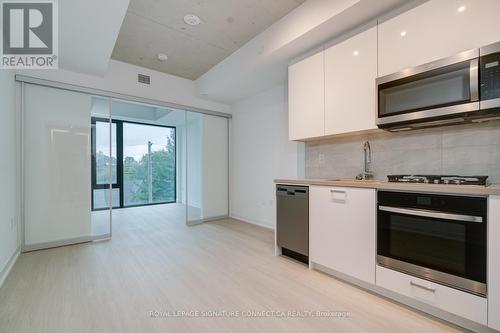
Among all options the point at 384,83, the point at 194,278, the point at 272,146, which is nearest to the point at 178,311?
the point at 194,278

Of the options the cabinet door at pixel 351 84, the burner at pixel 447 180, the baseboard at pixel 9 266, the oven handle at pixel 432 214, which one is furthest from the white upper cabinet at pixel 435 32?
the baseboard at pixel 9 266

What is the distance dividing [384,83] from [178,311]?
2562 millimetres

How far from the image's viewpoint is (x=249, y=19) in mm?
2762

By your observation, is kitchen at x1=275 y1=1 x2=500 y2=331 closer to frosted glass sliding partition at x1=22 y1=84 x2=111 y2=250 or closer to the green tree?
frosted glass sliding partition at x1=22 y1=84 x2=111 y2=250

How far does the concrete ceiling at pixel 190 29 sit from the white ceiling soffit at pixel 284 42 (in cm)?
15

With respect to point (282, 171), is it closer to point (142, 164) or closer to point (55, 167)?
point (55, 167)

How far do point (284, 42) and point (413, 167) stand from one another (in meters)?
1.93

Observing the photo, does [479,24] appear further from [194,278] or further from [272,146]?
[194,278]

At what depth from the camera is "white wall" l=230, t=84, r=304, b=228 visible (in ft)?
12.3

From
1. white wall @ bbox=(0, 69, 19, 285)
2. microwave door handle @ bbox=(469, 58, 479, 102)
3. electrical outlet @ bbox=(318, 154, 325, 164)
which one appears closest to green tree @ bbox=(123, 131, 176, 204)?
white wall @ bbox=(0, 69, 19, 285)

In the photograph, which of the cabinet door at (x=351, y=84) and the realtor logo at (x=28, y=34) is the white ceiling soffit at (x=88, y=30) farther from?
the cabinet door at (x=351, y=84)

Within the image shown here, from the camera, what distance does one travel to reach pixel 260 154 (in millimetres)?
4281

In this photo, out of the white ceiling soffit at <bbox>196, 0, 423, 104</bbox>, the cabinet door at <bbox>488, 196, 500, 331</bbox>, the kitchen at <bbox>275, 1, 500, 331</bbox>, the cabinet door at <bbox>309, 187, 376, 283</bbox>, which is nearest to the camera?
the cabinet door at <bbox>488, 196, 500, 331</bbox>

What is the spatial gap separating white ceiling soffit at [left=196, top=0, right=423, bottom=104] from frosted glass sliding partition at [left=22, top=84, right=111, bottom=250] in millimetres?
2139
